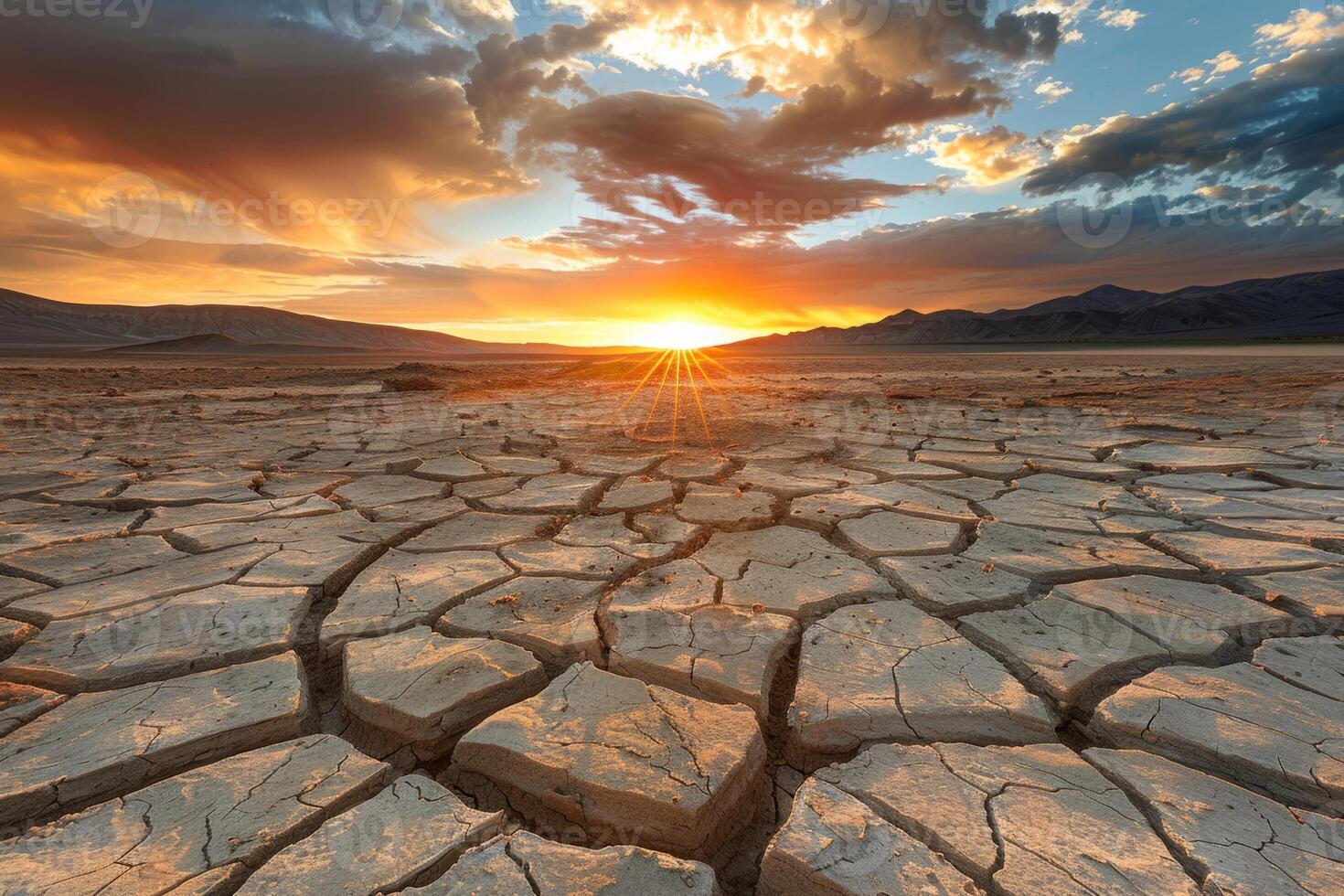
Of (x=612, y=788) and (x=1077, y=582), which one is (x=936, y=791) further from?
(x=1077, y=582)

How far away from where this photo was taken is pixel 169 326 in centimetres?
6044

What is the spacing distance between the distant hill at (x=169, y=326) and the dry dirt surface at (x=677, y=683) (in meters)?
52.8

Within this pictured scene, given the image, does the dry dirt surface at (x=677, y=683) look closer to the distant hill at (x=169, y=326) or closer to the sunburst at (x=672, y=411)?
the sunburst at (x=672, y=411)

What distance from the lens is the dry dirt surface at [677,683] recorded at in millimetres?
884

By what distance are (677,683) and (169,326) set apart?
266 feet

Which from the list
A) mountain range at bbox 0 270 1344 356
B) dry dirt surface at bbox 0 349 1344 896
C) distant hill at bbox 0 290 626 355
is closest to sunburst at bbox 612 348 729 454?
dry dirt surface at bbox 0 349 1344 896

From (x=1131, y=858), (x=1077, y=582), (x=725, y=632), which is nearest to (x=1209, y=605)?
(x=1077, y=582)

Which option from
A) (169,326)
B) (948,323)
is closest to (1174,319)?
(948,323)

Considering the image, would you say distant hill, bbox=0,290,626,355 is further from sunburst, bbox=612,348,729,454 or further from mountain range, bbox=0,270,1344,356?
sunburst, bbox=612,348,729,454

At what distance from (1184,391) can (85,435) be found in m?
10.7

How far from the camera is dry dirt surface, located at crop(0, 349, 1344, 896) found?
0.88 metres

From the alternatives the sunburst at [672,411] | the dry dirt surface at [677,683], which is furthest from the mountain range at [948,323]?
the dry dirt surface at [677,683]

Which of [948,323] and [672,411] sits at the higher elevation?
[948,323]

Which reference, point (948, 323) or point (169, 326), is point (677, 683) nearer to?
point (948, 323)
